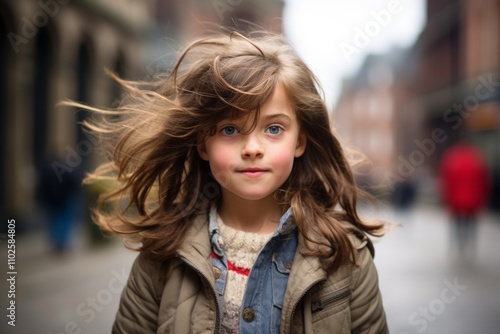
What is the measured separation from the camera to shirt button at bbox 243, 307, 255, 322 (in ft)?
6.52

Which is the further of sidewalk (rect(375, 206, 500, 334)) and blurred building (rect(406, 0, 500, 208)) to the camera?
blurred building (rect(406, 0, 500, 208))

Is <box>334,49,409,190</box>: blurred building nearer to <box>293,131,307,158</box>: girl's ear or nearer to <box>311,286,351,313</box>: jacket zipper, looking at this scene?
<box>293,131,307,158</box>: girl's ear

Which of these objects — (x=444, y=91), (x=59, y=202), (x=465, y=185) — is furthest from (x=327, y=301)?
(x=444, y=91)

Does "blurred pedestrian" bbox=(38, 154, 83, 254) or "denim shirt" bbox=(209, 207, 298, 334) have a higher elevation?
"denim shirt" bbox=(209, 207, 298, 334)

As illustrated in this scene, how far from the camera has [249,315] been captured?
1.99 meters

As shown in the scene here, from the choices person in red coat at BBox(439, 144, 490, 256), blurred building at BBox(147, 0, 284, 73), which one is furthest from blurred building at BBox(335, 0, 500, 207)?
blurred building at BBox(147, 0, 284, 73)

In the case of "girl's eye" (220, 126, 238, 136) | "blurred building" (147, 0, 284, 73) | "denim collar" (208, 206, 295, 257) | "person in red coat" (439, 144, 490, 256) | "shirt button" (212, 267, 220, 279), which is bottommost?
"person in red coat" (439, 144, 490, 256)

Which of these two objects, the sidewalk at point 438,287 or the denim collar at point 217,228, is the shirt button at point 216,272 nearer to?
the denim collar at point 217,228

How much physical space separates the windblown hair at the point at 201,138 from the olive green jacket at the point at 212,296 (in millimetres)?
67

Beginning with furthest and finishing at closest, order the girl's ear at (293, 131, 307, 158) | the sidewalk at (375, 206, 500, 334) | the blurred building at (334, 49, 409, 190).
Result: 1. the blurred building at (334, 49, 409, 190)
2. the sidewalk at (375, 206, 500, 334)
3. the girl's ear at (293, 131, 307, 158)

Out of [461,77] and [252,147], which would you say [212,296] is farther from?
[461,77]

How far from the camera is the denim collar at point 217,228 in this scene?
2061 millimetres

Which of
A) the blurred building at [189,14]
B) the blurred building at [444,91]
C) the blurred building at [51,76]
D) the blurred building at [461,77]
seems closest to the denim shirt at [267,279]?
the blurred building at [444,91]

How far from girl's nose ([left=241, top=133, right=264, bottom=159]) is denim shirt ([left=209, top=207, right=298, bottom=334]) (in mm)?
281
